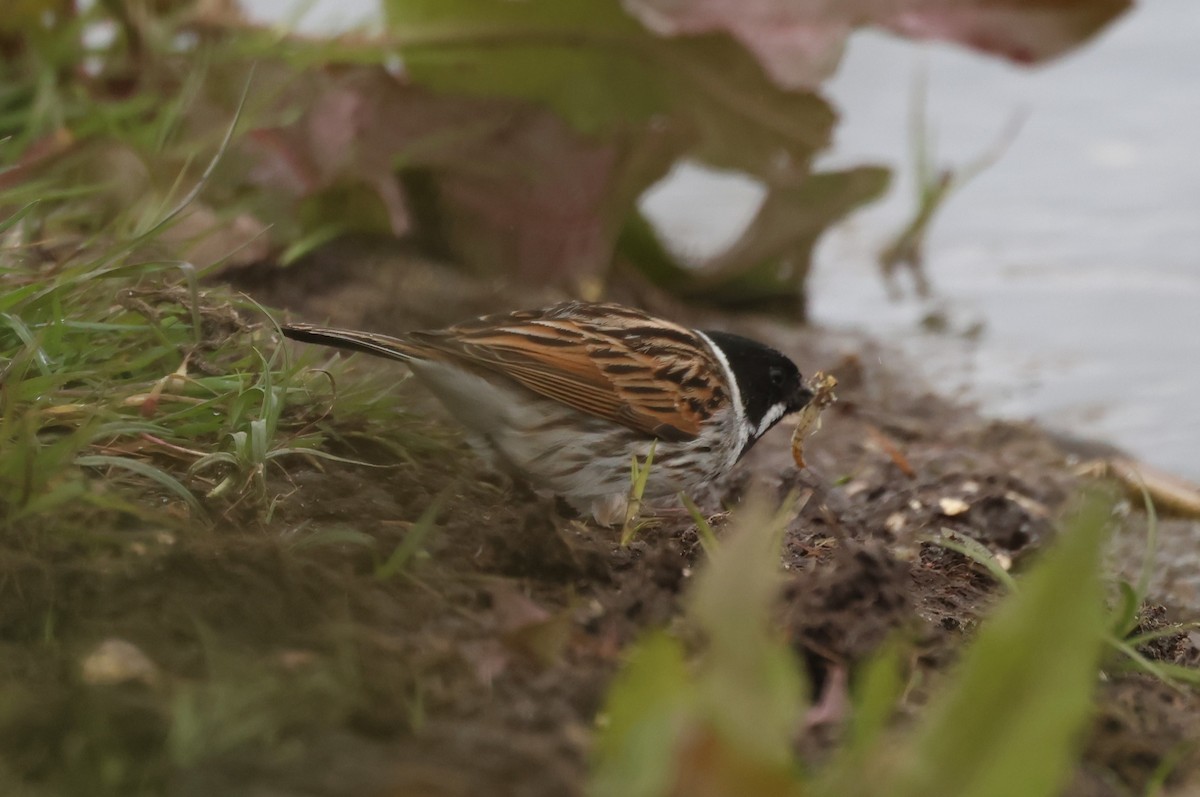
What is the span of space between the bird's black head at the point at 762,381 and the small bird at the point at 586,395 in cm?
1

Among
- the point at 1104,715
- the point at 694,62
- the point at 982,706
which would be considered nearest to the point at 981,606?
the point at 1104,715

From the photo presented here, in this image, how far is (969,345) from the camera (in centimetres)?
735

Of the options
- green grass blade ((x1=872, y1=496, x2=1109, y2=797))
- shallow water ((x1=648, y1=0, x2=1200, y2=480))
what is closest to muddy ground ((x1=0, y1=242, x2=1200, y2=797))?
green grass blade ((x1=872, y1=496, x2=1109, y2=797))

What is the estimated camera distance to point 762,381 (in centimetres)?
482

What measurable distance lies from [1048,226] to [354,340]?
5.69 meters

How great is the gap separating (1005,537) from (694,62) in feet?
8.01

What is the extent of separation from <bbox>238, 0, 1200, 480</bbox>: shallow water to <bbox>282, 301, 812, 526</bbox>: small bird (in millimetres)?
2397

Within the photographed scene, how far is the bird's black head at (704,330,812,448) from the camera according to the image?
189 inches

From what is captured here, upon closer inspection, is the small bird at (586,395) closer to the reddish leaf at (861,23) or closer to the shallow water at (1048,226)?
the reddish leaf at (861,23)

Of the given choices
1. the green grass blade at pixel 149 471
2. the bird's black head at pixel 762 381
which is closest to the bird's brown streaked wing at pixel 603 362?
the bird's black head at pixel 762 381

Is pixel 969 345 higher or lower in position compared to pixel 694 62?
lower

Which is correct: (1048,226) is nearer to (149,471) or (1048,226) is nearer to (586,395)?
(586,395)

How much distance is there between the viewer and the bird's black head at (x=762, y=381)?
4.79 metres

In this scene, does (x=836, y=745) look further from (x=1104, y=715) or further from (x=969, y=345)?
(x=969, y=345)
